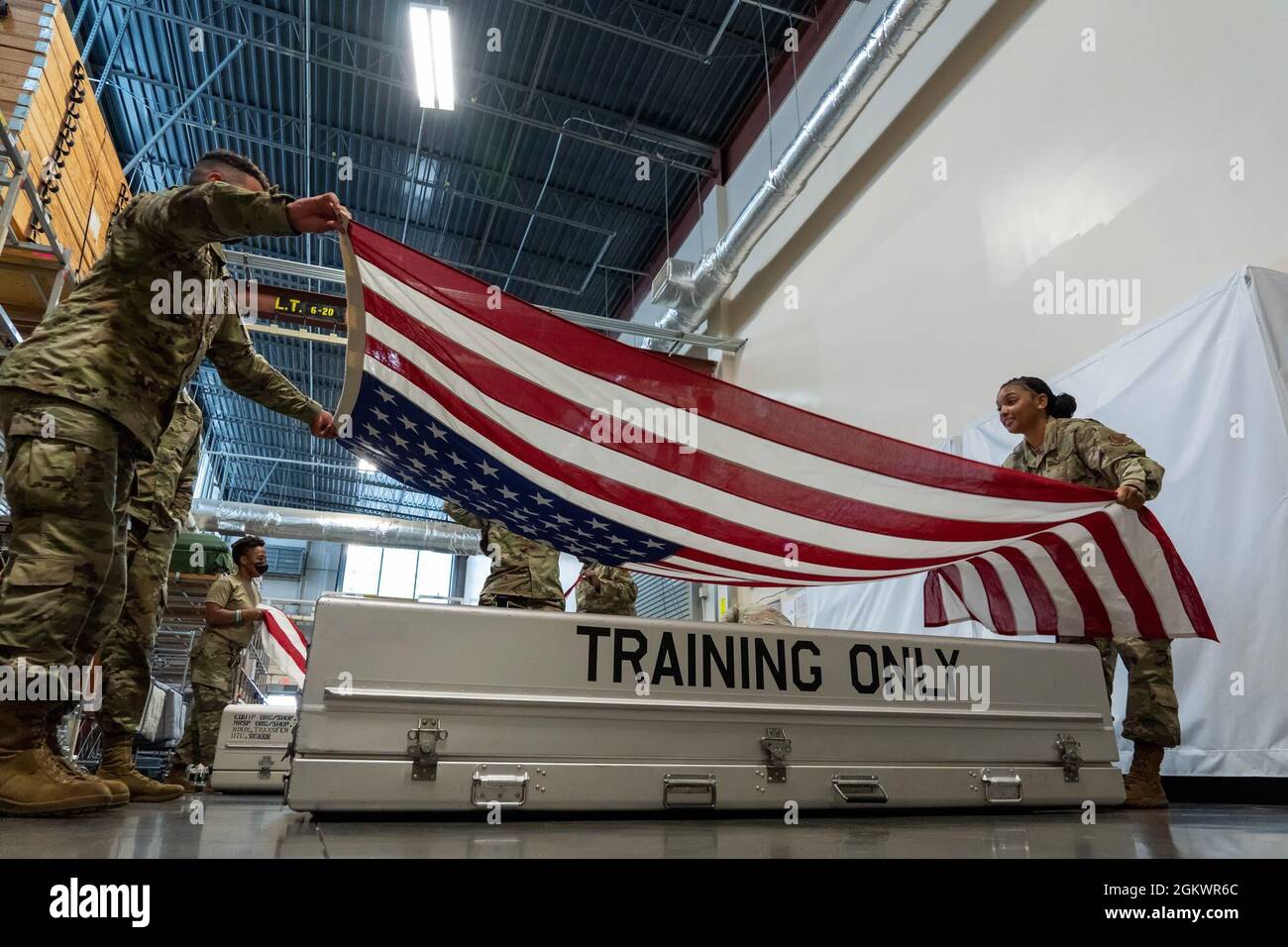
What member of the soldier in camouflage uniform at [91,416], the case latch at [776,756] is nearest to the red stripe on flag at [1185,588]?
the case latch at [776,756]

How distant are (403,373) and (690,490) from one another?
1.00 meters

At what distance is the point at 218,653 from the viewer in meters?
4.81

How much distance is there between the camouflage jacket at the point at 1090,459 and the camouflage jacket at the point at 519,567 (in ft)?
7.87

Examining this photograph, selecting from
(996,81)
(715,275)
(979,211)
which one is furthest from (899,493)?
(715,275)

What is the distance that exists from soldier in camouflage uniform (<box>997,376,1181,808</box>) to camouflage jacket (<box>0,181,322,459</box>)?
295cm

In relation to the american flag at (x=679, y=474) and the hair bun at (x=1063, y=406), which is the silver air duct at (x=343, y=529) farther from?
the american flag at (x=679, y=474)

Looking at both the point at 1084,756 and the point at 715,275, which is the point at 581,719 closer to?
the point at 1084,756

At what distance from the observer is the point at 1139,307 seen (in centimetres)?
436

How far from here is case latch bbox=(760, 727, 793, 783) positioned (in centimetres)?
205

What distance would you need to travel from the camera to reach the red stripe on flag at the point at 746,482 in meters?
2.59

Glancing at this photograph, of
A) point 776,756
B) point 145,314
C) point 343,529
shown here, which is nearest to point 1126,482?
point 776,756

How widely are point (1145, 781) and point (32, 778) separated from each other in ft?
11.3

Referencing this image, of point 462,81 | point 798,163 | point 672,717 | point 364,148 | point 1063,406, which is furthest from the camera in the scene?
point 364,148

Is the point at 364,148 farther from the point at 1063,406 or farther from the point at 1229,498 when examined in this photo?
the point at 1229,498
